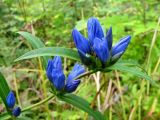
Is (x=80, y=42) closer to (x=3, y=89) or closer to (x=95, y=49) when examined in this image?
(x=95, y=49)

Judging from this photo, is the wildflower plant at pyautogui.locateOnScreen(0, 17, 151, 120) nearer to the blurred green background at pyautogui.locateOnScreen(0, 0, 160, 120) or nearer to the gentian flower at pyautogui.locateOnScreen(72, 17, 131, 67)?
the gentian flower at pyautogui.locateOnScreen(72, 17, 131, 67)

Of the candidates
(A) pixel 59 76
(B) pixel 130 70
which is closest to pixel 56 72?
(A) pixel 59 76

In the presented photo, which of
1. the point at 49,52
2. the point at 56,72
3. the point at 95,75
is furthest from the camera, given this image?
the point at 95,75

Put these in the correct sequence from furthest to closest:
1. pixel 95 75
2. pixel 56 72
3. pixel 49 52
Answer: pixel 95 75
pixel 56 72
pixel 49 52

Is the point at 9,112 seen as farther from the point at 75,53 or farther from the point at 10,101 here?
the point at 75,53

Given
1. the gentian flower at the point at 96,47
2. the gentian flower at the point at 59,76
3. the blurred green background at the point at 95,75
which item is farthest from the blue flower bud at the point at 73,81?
the blurred green background at the point at 95,75

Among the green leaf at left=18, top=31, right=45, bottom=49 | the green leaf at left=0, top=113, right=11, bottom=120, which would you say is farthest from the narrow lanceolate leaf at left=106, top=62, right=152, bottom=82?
the green leaf at left=0, top=113, right=11, bottom=120

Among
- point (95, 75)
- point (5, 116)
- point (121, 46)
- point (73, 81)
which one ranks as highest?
point (121, 46)
